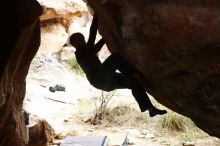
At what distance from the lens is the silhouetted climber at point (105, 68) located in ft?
16.1

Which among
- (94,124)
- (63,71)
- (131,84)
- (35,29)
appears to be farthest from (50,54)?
(131,84)

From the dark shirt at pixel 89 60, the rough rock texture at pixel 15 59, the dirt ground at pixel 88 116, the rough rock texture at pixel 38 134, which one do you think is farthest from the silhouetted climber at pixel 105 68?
the dirt ground at pixel 88 116

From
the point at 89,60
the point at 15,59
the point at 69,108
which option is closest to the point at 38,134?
the point at 15,59

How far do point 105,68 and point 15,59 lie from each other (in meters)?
1.37

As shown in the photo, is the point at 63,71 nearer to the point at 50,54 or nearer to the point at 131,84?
the point at 50,54

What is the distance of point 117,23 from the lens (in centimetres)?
451

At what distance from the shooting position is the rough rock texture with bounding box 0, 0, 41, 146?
5250 millimetres

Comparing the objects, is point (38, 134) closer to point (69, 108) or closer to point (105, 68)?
point (105, 68)

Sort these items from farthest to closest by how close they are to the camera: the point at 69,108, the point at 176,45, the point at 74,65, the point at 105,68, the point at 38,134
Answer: the point at 74,65 → the point at 69,108 → the point at 38,134 → the point at 105,68 → the point at 176,45

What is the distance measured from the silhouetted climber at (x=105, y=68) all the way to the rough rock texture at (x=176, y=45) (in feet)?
0.68

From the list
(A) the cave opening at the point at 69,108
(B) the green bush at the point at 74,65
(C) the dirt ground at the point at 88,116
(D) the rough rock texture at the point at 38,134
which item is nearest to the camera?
(D) the rough rock texture at the point at 38,134

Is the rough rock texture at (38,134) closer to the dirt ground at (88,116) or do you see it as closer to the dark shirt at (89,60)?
the dirt ground at (88,116)

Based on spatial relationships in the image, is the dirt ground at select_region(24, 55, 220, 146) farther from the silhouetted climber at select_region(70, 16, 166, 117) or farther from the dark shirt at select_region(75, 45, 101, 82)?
the dark shirt at select_region(75, 45, 101, 82)

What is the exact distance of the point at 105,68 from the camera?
196 inches
